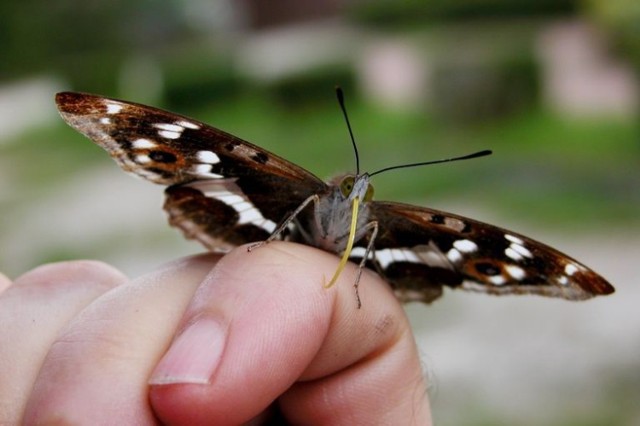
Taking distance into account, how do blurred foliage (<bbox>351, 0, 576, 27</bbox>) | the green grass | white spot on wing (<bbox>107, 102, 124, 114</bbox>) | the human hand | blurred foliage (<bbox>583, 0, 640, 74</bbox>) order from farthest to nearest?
blurred foliage (<bbox>351, 0, 576, 27</bbox>) → blurred foliage (<bbox>583, 0, 640, 74</bbox>) → the green grass → white spot on wing (<bbox>107, 102, 124, 114</bbox>) → the human hand

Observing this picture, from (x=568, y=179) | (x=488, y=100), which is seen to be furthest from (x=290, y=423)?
(x=488, y=100)

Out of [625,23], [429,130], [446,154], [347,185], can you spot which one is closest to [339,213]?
[347,185]

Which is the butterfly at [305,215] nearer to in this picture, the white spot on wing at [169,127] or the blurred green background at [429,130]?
the white spot on wing at [169,127]

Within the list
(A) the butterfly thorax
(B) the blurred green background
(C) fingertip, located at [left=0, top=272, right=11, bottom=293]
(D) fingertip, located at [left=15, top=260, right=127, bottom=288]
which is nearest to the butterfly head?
(A) the butterfly thorax

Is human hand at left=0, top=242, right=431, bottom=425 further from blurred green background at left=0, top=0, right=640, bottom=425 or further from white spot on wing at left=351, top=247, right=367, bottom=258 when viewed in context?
blurred green background at left=0, top=0, right=640, bottom=425

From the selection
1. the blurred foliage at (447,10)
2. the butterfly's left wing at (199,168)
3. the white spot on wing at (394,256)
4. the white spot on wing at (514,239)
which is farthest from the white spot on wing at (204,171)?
the blurred foliage at (447,10)

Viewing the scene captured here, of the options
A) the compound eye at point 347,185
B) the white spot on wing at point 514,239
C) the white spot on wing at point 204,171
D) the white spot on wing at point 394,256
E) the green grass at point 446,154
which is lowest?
the green grass at point 446,154

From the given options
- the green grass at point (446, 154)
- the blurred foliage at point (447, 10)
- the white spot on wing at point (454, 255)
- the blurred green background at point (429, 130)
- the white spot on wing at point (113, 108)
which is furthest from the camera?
the blurred foliage at point (447, 10)
